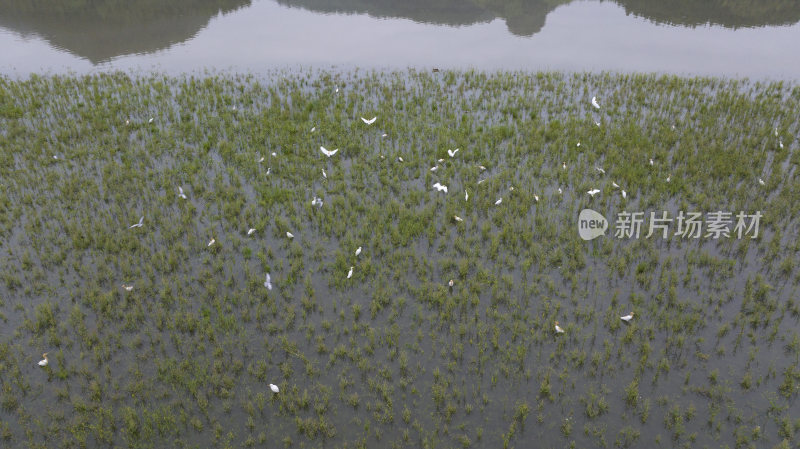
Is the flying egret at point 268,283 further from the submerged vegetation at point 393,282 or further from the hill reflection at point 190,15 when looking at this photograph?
the hill reflection at point 190,15

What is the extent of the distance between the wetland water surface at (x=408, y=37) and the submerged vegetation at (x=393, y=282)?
6.78 metres

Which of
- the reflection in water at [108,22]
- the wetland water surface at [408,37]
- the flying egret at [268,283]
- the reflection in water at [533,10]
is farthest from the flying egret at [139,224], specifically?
the reflection in water at [533,10]

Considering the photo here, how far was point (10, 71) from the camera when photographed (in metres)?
18.0

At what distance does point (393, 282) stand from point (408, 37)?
21.1m

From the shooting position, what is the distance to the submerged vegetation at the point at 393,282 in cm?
586

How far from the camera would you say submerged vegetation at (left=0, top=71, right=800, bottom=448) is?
5855 mm

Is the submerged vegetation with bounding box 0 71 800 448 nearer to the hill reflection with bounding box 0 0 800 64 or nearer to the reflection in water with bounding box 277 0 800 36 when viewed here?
the hill reflection with bounding box 0 0 800 64

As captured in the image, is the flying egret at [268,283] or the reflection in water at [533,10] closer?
the flying egret at [268,283]

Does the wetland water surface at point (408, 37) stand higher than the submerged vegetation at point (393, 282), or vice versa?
the wetland water surface at point (408, 37)

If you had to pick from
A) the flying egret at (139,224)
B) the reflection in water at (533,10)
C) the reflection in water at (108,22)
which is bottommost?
the flying egret at (139,224)

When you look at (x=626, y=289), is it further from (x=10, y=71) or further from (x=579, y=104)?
(x=10, y=71)

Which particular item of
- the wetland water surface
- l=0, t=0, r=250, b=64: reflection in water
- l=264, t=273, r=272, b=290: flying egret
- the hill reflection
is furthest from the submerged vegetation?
the hill reflection

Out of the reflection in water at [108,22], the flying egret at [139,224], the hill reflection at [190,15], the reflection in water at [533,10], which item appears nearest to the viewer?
the flying egret at [139,224]

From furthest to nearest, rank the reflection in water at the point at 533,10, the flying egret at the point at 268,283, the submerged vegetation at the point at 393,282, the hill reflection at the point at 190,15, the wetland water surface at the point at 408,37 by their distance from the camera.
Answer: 1. the reflection in water at the point at 533,10
2. the hill reflection at the point at 190,15
3. the wetland water surface at the point at 408,37
4. the flying egret at the point at 268,283
5. the submerged vegetation at the point at 393,282
